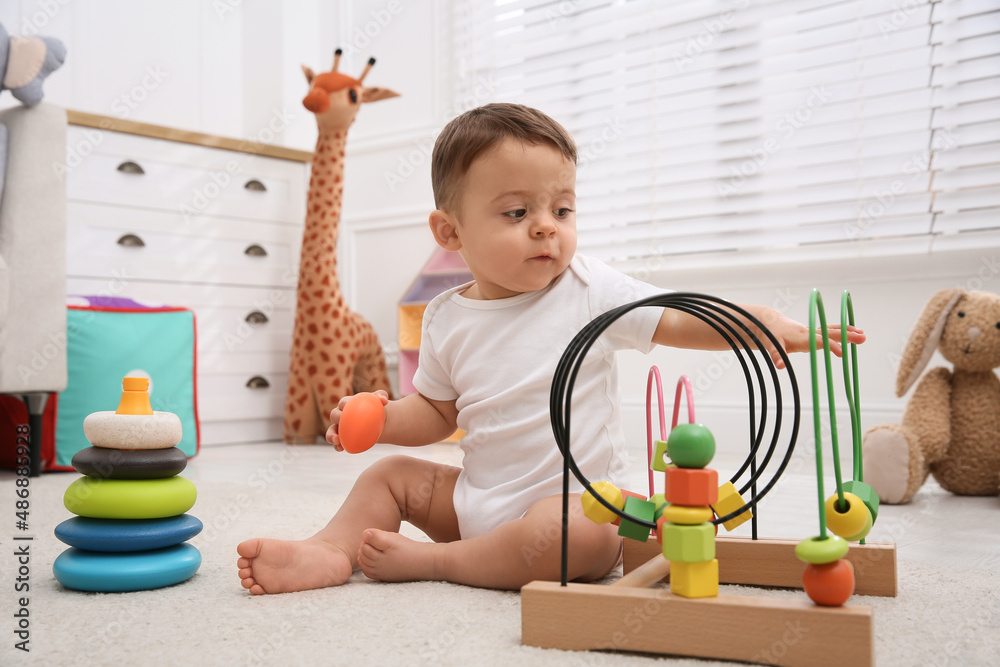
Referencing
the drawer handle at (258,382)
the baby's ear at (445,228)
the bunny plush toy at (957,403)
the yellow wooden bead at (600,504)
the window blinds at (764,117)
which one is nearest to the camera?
the yellow wooden bead at (600,504)

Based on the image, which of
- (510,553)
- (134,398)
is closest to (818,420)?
(510,553)

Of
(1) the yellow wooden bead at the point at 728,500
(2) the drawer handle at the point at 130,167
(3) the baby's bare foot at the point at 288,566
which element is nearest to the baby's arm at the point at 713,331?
(1) the yellow wooden bead at the point at 728,500

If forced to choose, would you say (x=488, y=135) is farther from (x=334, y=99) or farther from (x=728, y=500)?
(x=334, y=99)

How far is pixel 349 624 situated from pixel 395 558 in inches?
6.0

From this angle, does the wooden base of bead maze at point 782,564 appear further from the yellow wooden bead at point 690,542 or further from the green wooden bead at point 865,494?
the yellow wooden bead at point 690,542

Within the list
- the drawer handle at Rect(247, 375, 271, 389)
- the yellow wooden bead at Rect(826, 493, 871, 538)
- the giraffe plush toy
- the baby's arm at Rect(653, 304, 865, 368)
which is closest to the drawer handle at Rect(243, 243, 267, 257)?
the giraffe plush toy

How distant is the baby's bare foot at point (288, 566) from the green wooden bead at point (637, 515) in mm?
325

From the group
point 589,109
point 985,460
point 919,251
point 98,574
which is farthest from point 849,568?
point 589,109

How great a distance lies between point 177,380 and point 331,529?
147 centimetres

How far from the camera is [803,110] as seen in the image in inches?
85.2

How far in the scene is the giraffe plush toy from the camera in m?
2.42

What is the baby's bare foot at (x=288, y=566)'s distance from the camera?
→ 0.80 m

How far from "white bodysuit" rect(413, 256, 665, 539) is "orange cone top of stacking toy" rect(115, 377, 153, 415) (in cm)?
34

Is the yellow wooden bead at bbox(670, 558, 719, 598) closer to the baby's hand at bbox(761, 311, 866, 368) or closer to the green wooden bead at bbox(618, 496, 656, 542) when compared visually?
the green wooden bead at bbox(618, 496, 656, 542)
